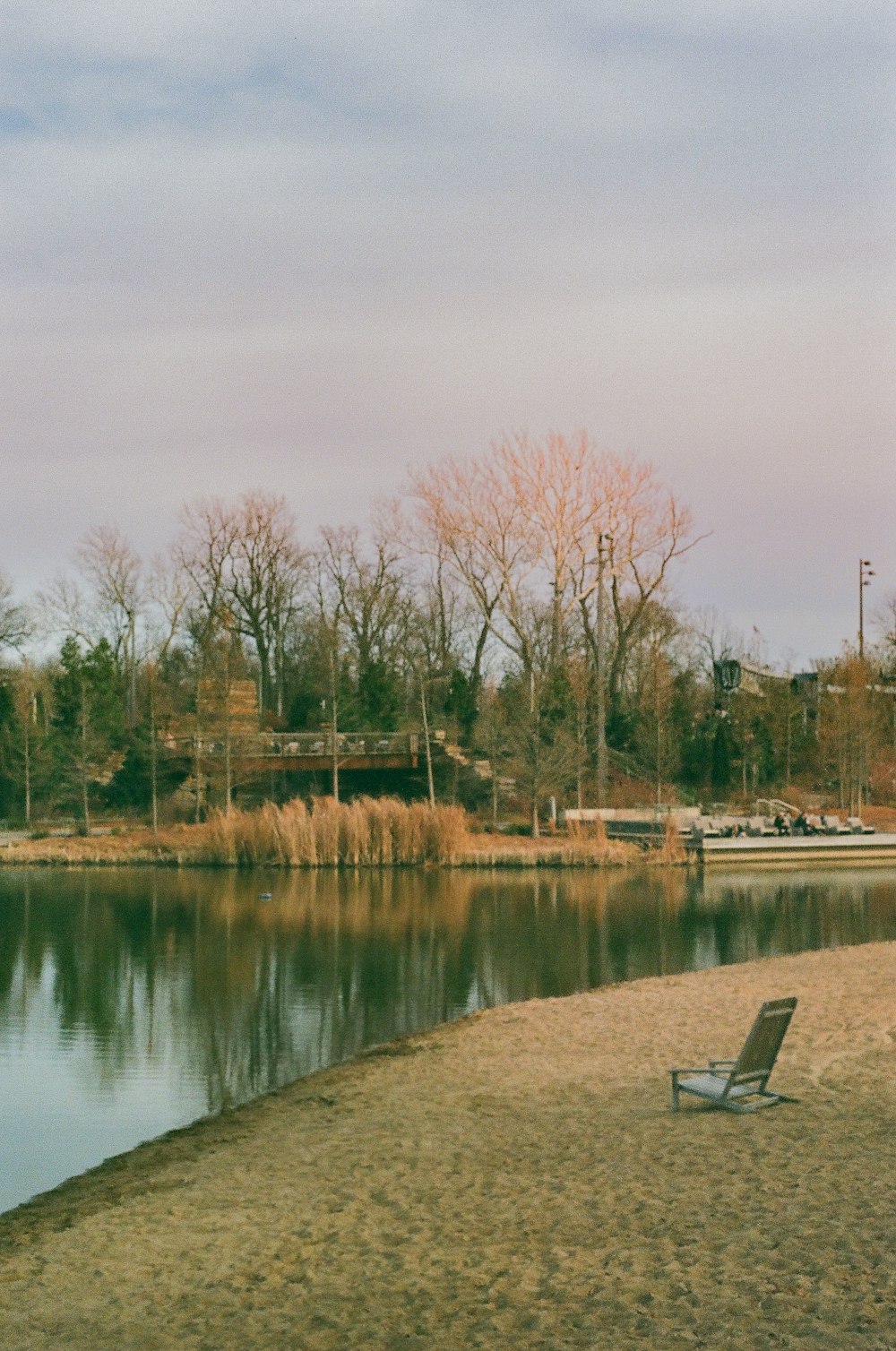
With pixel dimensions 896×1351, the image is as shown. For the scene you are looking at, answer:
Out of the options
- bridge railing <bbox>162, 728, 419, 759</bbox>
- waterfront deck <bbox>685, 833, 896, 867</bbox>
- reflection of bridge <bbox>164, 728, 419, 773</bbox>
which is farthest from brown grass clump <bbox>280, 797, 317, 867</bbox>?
waterfront deck <bbox>685, 833, 896, 867</bbox>

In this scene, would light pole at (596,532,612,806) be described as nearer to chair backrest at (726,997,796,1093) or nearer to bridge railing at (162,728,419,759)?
bridge railing at (162,728,419,759)

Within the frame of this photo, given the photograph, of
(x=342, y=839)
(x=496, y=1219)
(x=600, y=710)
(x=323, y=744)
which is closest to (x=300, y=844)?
(x=342, y=839)

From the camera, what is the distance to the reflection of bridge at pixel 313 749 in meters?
45.7

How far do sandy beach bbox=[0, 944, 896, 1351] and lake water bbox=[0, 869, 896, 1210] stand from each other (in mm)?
1569

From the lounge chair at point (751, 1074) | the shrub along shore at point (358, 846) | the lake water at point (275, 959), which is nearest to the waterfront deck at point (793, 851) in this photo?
the shrub along shore at point (358, 846)

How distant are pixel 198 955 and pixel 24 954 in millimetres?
2822

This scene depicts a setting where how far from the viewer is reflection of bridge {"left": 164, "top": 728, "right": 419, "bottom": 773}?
45.7 m

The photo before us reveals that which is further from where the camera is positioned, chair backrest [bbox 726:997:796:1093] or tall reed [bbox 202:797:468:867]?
tall reed [bbox 202:797:468:867]

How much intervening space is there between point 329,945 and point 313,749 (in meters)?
23.3

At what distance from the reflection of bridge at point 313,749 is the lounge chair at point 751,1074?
3534 centimetres

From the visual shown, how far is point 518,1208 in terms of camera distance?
8414 mm

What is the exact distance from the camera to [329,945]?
2359 cm

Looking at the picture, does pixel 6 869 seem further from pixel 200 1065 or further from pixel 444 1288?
pixel 444 1288

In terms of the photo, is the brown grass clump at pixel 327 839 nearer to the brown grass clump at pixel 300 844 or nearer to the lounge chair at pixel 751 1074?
the brown grass clump at pixel 300 844
